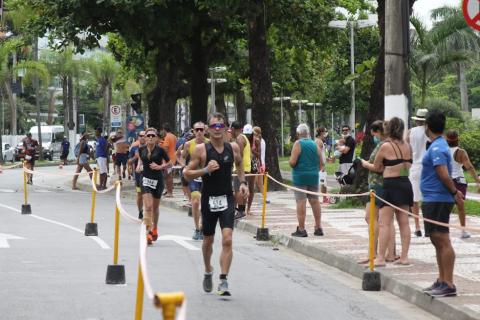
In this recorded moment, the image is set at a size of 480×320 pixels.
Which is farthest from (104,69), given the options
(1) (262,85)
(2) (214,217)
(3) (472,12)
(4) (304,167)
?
(3) (472,12)

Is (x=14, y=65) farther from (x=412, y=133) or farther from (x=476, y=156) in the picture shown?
(x=412, y=133)

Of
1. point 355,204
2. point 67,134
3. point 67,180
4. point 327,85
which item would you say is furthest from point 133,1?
point 67,134

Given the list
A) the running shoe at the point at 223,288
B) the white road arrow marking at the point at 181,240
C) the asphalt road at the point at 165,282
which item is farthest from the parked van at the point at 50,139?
the running shoe at the point at 223,288

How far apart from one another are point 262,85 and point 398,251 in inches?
579

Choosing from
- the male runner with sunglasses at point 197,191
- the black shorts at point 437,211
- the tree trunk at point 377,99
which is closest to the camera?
the black shorts at point 437,211

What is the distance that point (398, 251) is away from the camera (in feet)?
47.1

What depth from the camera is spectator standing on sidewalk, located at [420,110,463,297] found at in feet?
34.2

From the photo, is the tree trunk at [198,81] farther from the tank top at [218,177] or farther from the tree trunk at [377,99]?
the tank top at [218,177]

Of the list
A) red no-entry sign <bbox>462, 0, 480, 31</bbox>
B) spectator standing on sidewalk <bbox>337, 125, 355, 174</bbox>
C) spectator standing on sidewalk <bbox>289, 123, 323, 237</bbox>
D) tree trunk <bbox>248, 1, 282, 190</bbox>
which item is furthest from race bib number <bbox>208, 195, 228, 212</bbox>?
tree trunk <bbox>248, 1, 282, 190</bbox>

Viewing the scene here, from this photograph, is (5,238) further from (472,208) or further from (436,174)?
(472,208)

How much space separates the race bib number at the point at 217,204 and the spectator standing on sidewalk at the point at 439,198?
209 centimetres

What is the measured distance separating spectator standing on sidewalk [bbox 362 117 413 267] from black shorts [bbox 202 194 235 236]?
87.5 inches

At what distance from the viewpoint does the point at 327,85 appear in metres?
68.4

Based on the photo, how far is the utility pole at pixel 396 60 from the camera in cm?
1714
